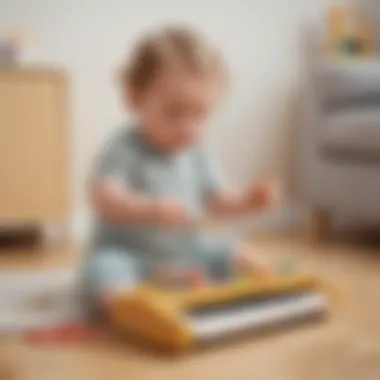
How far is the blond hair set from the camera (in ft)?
5.01

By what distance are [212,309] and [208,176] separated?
13.9 inches

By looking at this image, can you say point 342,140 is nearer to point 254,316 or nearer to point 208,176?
point 208,176

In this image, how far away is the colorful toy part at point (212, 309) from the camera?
129cm

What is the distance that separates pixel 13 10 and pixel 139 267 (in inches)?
48.3

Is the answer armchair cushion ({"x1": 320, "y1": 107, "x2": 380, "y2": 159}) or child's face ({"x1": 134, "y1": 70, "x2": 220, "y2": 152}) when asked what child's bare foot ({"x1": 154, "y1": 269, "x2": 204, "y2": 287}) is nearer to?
child's face ({"x1": 134, "y1": 70, "x2": 220, "y2": 152})

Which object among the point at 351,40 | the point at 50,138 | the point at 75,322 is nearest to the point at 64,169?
the point at 50,138

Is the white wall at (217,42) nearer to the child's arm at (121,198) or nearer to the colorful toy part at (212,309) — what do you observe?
the child's arm at (121,198)

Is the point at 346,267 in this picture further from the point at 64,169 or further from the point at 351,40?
the point at 351,40

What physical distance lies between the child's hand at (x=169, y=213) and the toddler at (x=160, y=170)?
0.02m

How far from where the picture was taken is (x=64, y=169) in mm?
2316

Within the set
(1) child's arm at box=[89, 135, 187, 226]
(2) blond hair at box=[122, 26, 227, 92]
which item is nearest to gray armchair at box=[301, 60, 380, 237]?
(2) blond hair at box=[122, 26, 227, 92]

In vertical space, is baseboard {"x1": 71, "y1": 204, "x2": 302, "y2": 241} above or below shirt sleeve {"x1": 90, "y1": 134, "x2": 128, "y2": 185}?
below

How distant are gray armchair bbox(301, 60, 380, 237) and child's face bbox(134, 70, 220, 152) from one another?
30.2 inches

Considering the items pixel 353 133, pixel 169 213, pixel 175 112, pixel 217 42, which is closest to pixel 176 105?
pixel 175 112
